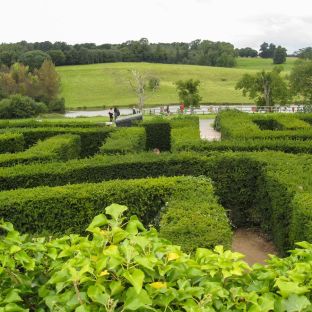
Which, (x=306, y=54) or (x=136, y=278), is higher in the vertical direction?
(x=306, y=54)

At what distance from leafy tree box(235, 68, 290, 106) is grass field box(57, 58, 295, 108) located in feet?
80.4

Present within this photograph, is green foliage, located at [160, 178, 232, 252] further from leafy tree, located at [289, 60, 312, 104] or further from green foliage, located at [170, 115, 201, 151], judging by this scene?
leafy tree, located at [289, 60, 312, 104]

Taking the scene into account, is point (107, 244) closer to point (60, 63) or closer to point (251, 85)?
point (251, 85)

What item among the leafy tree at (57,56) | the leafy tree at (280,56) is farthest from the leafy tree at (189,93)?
the leafy tree at (280,56)

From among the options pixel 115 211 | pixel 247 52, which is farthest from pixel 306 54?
pixel 115 211

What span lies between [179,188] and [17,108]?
157 ft

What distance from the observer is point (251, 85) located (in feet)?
167

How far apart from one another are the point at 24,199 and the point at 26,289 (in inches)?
228

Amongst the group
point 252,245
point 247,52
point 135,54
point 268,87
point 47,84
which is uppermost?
point 247,52

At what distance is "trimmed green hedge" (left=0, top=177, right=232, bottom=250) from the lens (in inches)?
320

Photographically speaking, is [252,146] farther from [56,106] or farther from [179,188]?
[56,106]

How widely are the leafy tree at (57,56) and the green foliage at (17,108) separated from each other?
58.1 metres

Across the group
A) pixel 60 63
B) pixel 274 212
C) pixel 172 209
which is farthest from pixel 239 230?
pixel 60 63

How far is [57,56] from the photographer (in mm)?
110562
